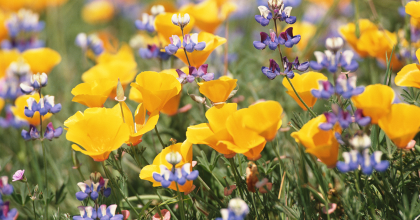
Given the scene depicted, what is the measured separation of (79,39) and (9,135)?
0.76 meters

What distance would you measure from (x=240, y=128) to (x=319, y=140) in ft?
0.71

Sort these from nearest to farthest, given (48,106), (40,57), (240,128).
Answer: (240,128) → (48,106) → (40,57)

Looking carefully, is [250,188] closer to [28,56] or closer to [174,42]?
[174,42]

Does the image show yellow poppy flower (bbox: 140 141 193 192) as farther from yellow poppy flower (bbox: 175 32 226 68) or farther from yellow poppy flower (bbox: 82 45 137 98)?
yellow poppy flower (bbox: 82 45 137 98)

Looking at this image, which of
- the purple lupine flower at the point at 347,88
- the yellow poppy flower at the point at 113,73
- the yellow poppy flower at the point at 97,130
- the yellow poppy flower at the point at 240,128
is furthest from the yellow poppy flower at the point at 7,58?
the purple lupine flower at the point at 347,88

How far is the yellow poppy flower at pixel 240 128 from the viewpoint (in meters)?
0.98

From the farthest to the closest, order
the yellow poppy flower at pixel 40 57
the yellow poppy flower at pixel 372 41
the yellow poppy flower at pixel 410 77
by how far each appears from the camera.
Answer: the yellow poppy flower at pixel 40 57, the yellow poppy flower at pixel 372 41, the yellow poppy flower at pixel 410 77

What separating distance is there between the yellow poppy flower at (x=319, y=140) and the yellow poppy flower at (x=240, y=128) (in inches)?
3.1

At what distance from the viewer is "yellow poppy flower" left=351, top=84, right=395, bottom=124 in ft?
2.97

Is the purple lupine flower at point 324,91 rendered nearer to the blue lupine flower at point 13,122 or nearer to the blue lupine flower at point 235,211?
the blue lupine flower at point 235,211

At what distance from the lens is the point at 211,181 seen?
148cm

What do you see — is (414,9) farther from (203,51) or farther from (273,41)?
(203,51)

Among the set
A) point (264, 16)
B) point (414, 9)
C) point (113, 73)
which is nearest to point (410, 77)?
point (414, 9)

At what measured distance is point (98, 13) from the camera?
481 cm
